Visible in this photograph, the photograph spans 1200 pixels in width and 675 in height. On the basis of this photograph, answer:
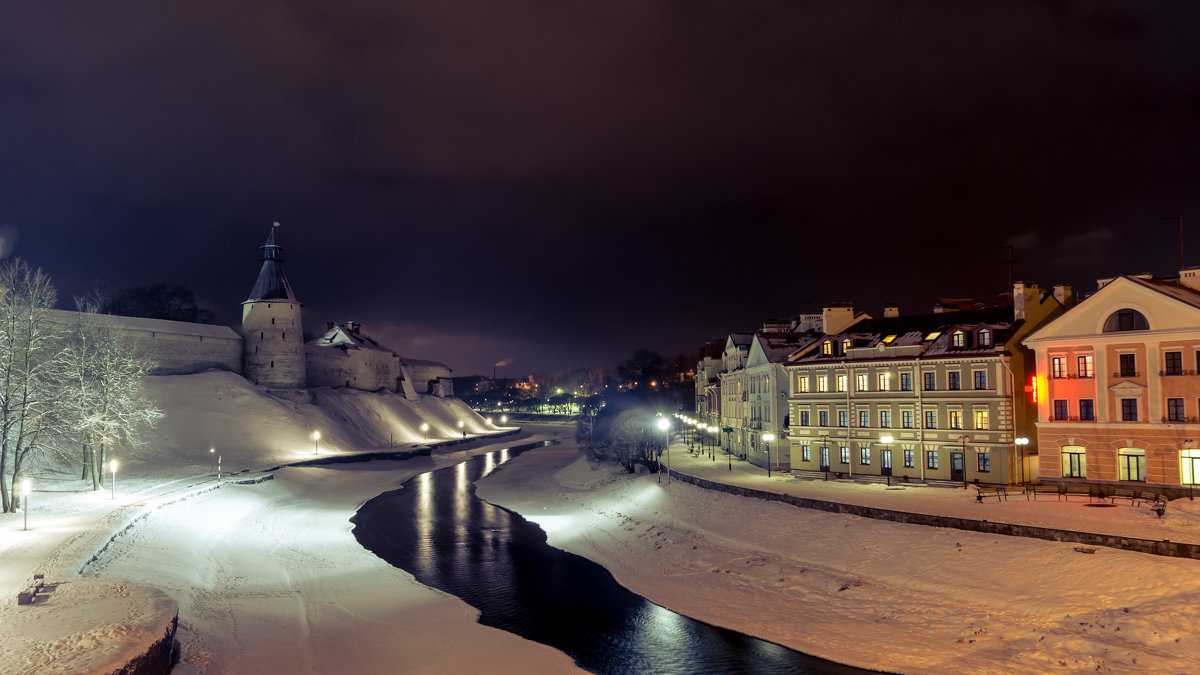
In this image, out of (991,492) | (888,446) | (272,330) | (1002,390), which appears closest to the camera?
(991,492)

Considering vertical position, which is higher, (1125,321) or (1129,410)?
(1125,321)

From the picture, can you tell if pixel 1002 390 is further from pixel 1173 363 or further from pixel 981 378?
pixel 1173 363

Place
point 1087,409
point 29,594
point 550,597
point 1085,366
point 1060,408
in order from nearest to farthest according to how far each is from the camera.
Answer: point 29,594 → point 550,597 → point 1087,409 → point 1085,366 → point 1060,408

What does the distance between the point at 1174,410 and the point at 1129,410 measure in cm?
167

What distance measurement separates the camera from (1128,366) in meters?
33.9

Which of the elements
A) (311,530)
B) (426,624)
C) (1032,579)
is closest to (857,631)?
(1032,579)

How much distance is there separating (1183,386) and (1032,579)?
14376 mm

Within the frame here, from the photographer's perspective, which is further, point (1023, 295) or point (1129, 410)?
point (1023, 295)

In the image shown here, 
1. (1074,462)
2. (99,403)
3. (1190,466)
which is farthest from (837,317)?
(99,403)

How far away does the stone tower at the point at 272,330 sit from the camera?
8600 cm

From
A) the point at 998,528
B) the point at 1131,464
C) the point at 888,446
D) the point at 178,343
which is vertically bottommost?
the point at 998,528

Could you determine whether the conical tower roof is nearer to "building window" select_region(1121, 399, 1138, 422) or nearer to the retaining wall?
the retaining wall

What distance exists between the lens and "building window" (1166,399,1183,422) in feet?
106

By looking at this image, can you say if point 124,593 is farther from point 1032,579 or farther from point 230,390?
point 230,390
